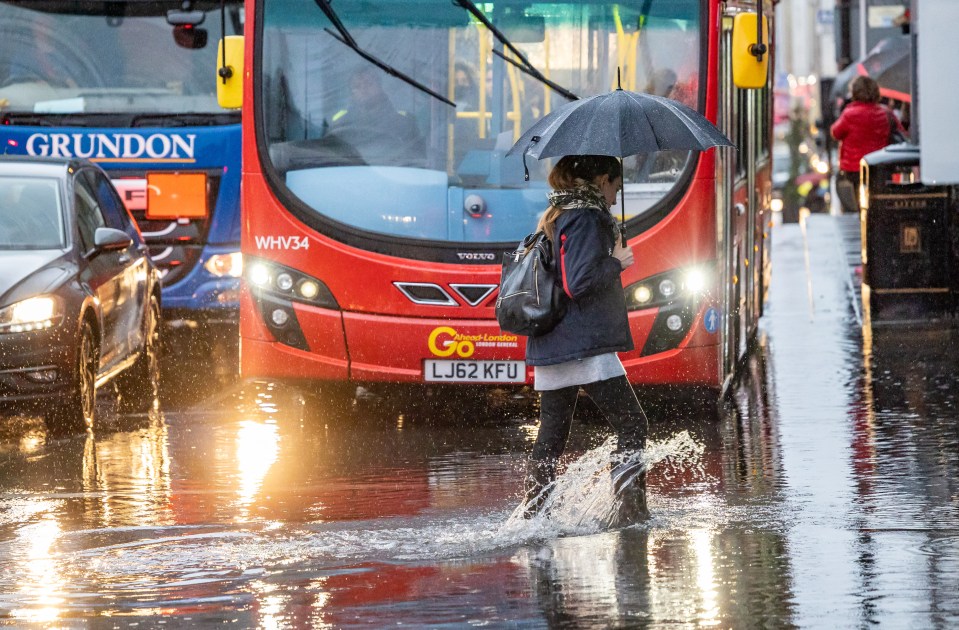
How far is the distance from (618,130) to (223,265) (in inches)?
339

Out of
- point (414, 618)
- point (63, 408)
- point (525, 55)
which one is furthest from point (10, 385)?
point (414, 618)

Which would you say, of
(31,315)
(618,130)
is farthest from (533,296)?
(31,315)

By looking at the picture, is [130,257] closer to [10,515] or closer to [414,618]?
[10,515]

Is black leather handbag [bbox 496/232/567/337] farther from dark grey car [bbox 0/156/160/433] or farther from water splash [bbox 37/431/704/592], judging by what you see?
dark grey car [bbox 0/156/160/433]

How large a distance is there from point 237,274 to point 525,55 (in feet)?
18.5

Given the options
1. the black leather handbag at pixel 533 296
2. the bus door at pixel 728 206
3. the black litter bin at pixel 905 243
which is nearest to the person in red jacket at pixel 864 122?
the black litter bin at pixel 905 243

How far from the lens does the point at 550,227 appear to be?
24.3 feet

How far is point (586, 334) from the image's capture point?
7.38 meters

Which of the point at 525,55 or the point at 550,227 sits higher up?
the point at 525,55

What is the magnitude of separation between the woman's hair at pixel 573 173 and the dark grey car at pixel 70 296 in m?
4.01

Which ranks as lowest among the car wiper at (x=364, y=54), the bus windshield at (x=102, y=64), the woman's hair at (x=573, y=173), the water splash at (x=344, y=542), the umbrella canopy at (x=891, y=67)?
the water splash at (x=344, y=542)

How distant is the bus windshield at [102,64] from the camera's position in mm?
15562

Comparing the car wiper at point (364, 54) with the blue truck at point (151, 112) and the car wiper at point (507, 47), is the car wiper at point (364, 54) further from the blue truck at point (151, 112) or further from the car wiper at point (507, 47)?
the blue truck at point (151, 112)

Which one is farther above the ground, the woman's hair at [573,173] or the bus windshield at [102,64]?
the bus windshield at [102,64]
